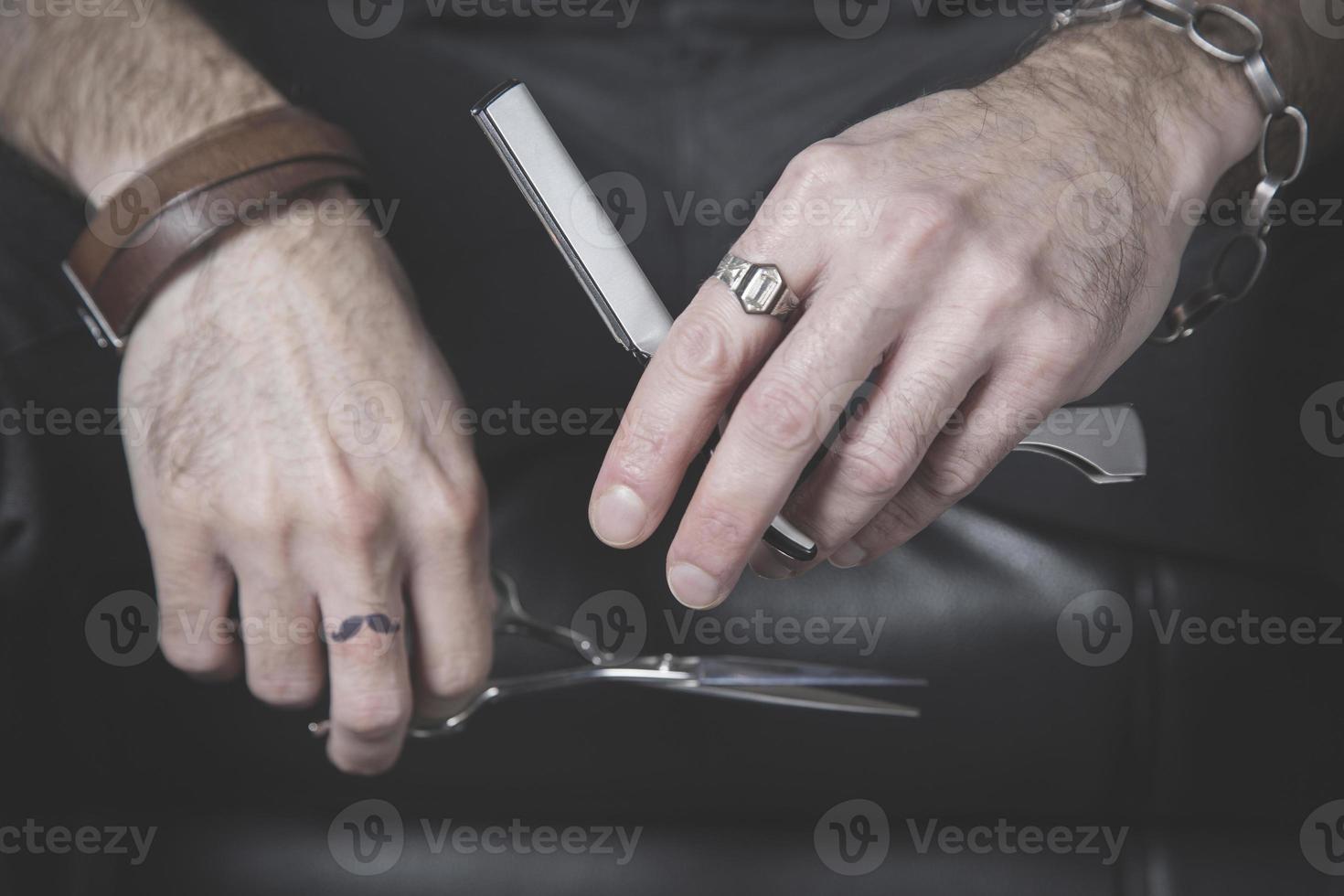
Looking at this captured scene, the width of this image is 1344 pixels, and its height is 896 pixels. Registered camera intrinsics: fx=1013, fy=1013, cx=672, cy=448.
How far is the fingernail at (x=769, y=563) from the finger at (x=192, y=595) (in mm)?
341

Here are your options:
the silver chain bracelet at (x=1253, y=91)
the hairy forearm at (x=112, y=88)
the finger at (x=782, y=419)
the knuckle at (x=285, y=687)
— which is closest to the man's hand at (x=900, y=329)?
the finger at (x=782, y=419)

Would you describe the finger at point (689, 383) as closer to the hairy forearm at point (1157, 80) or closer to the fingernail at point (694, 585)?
the fingernail at point (694, 585)

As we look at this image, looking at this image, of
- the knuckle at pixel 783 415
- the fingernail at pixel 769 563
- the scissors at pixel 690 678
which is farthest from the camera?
the scissors at pixel 690 678

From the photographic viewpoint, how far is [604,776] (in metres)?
0.75

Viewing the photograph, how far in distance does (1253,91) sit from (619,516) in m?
0.53

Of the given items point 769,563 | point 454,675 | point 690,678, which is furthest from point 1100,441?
point 454,675

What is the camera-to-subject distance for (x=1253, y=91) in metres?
0.69

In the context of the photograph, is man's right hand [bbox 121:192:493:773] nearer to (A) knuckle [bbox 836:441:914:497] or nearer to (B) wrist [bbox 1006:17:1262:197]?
(A) knuckle [bbox 836:441:914:497]

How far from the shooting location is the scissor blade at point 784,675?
715mm

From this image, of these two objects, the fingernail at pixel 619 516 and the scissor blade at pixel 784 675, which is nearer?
the fingernail at pixel 619 516

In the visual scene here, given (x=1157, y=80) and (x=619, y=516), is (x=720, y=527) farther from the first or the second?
(x=1157, y=80)

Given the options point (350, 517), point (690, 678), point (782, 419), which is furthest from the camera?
point (690, 678)

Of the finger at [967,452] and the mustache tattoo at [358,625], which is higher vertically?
the finger at [967,452]

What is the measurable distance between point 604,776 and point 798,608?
190 millimetres
